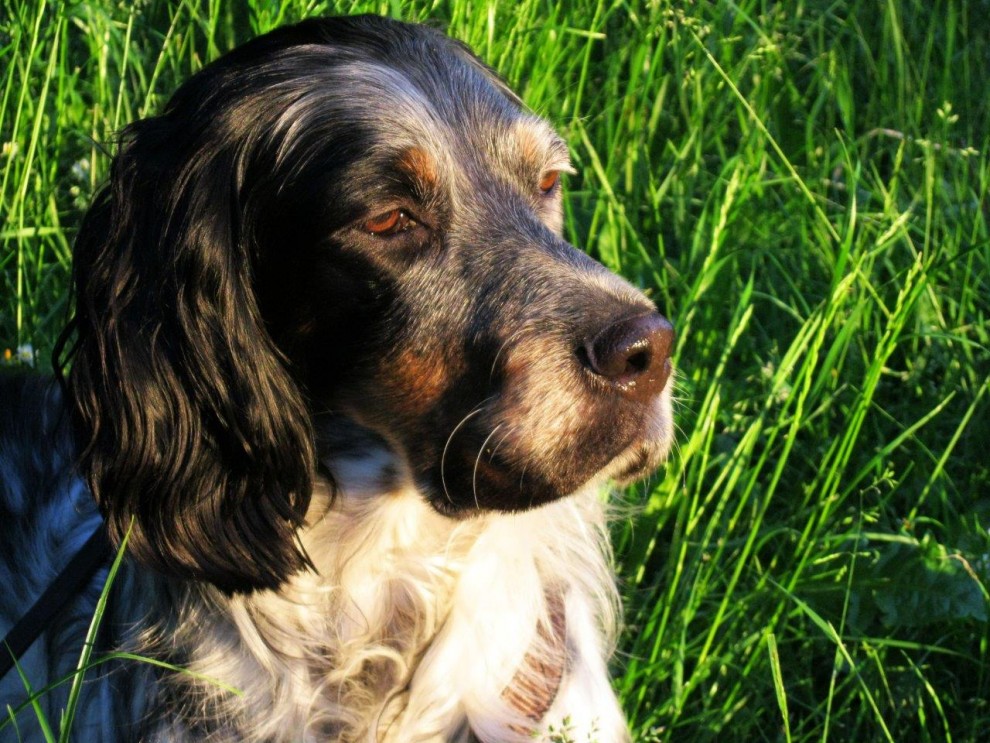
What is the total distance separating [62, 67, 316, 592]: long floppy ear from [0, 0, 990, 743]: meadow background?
3.06ft

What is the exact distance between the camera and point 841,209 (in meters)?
3.99

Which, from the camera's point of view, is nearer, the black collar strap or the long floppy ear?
the long floppy ear

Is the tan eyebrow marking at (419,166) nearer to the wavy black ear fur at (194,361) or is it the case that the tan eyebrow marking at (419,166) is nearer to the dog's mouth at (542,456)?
the wavy black ear fur at (194,361)

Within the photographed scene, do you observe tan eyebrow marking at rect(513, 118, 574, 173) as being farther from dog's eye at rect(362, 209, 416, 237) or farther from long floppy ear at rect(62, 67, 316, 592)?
long floppy ear at rect(62, 67, 316, 592)

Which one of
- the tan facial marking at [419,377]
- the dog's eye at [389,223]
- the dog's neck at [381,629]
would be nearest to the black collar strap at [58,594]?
the dog's neck at [381,629]

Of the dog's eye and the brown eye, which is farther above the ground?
the dog's eye

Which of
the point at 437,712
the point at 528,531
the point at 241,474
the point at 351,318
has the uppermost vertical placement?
the point at 351,318

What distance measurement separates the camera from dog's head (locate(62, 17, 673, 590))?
2.41 m

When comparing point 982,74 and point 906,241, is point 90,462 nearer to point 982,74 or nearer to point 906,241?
point 906,241

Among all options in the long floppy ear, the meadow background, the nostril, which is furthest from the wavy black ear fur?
the meadow background

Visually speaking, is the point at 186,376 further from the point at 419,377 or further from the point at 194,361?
the point at 419,377

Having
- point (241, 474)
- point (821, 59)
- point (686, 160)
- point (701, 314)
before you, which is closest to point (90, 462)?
point (241, 474)

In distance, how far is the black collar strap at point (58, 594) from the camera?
2533mm

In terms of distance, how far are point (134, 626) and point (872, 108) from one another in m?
2.77
